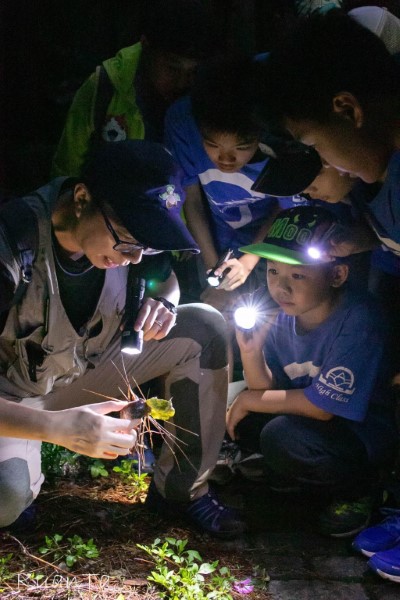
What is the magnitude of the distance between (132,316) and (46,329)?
0.48 meters

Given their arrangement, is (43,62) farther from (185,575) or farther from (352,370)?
(185,575)

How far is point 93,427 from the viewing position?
10.4ft

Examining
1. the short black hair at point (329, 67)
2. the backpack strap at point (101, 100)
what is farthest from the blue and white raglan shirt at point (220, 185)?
the short black hair at point (329, 67)

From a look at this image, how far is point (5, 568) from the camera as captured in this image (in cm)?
353

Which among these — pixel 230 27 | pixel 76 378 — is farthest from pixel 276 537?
pixel 230 27

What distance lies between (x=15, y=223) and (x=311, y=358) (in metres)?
2.20

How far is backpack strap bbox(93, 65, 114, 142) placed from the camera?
458 centimetres

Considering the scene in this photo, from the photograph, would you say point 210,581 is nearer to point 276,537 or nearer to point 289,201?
point 276,537

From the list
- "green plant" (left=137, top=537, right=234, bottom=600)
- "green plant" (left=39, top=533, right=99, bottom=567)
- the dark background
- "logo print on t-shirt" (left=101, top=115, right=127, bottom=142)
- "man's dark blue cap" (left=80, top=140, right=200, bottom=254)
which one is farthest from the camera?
the dark background

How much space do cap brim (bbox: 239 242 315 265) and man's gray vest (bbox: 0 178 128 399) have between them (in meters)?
0.86

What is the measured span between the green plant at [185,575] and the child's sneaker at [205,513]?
0.25 meters

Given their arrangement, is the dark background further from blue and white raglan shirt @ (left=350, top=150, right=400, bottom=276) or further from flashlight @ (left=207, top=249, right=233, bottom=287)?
blue and white raglan shirt @ (left=350, top=150, right=400, bottom=276)

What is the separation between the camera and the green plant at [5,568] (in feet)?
11.3

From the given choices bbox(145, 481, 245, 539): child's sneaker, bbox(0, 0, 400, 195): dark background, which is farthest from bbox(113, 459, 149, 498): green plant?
bbox(0, 0, 400, 195): dark background
